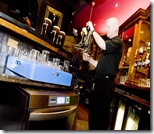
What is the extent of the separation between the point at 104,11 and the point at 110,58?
1.59 metres

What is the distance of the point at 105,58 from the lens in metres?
1.71

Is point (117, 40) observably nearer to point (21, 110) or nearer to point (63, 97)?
point (63, 97)

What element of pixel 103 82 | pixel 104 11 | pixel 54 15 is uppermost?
pixel 104 11

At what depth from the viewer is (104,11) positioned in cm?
304

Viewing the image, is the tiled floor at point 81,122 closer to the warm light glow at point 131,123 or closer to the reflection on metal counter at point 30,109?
the warm light glow at point 131,123

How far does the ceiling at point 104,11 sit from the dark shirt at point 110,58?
1171mm

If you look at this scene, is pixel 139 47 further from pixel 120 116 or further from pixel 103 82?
pixel 103 82

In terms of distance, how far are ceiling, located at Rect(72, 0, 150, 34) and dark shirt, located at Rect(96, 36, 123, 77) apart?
1.17 meters

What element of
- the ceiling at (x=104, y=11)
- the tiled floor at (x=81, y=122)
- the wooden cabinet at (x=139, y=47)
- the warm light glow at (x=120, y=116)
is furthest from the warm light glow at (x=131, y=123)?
the ceiling at (x=104, y=11)

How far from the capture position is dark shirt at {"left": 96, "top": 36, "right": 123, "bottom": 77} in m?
1.66

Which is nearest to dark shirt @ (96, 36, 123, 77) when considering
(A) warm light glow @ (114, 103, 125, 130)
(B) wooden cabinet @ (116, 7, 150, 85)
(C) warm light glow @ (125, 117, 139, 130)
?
(C) warm light glow @ (125, 117, 139, 130)

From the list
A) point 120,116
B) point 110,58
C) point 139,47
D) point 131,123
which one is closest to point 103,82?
point 110,58

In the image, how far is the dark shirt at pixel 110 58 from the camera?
5.46 ft

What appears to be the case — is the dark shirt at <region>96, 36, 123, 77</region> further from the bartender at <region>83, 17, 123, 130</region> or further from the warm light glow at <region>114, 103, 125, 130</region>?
the warm light glow at <region>114, 103, 125, 130</region>
